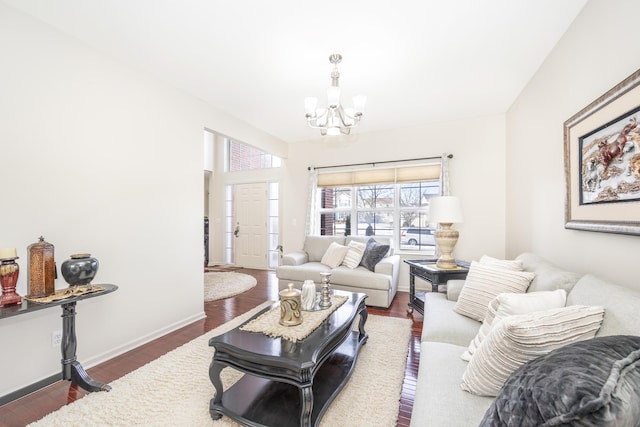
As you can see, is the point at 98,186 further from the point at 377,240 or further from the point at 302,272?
the point at 377,240

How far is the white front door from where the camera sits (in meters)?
6.12

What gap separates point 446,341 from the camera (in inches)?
66.9

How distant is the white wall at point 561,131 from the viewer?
149 cm

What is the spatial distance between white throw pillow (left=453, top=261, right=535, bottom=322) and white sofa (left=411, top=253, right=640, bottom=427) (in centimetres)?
5

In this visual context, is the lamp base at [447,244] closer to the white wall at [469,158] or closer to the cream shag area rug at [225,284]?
the white wall at [469,158]

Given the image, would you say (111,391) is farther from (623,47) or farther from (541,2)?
(541,2)

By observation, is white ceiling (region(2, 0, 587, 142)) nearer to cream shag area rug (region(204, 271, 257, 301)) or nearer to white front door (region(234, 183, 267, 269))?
cream shag area rug (region(204, 271, 257, 301))

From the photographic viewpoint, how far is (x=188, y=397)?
5.88ft

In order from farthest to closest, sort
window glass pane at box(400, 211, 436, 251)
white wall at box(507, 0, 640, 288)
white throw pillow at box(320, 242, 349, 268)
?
1. window glass pane at box(400, 211, 436, 251)
2. white throw pillow at box(320, 242, 349, 268)
3. white wall at box(507, 0, 640, 288)

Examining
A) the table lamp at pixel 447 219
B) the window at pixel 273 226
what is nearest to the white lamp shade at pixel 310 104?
the table lamp at pixel 447 219

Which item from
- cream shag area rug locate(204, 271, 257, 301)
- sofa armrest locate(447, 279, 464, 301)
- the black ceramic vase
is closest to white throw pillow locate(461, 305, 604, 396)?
sofa armrest locate(447, 279, 464, 301)

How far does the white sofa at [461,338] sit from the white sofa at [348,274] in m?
1.42

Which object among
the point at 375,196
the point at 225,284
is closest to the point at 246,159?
the point at 225,284

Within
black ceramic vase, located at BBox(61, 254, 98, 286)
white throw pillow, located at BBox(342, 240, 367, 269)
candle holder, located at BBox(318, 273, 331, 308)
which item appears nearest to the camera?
black ceramic vase, located at BBox(61, 254, 98, 286)
